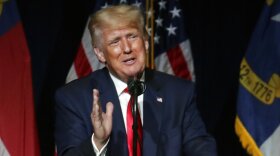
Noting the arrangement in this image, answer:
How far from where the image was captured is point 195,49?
3.80 m

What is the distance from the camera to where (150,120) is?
6.85 ft

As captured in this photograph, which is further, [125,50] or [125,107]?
[125,107]

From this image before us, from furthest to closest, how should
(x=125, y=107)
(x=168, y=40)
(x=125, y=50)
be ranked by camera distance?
(x=168, y=40)
(x=125, y=107)
(x=125, y=50)

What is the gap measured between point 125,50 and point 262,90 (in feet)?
5.34

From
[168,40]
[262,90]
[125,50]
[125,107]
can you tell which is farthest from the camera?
[168,40]

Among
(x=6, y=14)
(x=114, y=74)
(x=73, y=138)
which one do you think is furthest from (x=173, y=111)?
(x=6, y=14)

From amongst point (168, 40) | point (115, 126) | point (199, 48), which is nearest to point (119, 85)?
point (115, 126)

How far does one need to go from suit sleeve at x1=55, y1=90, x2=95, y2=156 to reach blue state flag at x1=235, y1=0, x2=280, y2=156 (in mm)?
1629

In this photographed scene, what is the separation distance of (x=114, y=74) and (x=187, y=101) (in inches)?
14.2

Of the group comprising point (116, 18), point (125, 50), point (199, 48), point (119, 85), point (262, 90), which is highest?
point (116, 18)

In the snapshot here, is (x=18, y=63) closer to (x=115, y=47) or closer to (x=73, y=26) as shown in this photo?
(x=73, y=26)

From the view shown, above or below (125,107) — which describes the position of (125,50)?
above


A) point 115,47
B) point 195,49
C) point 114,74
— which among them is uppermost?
point 115,47

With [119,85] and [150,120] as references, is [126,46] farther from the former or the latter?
[150,120]
